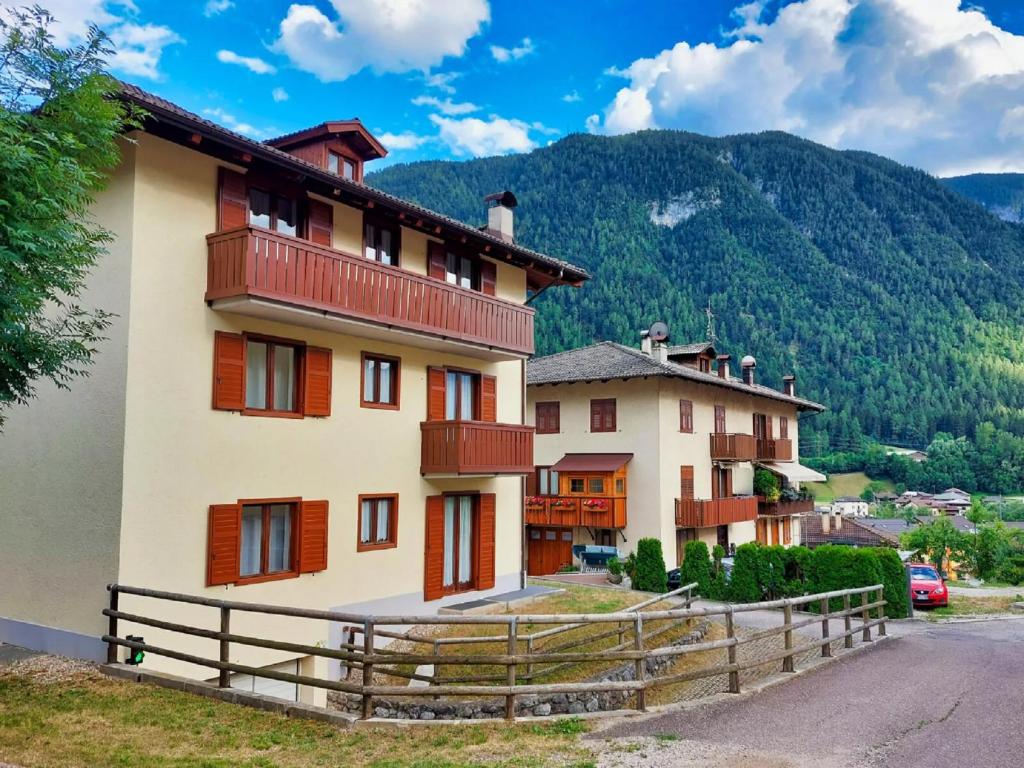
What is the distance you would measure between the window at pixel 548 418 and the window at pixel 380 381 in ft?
66.8

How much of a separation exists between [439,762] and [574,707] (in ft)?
27.3

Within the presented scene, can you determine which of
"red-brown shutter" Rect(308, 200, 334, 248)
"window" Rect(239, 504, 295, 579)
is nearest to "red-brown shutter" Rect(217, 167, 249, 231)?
"red-brown shutter" Rect(308, 200, 334, 248)

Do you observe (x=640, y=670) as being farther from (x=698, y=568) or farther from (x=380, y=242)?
(x=698, y=568)

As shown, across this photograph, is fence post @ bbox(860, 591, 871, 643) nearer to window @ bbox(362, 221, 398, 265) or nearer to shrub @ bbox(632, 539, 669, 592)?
shrub @ bbox(632, 539, 669, 592)

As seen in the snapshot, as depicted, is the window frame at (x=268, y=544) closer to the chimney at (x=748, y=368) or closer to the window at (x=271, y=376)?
the window at (x=271, y=376)

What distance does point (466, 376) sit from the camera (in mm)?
20219

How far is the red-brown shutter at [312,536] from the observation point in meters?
15.0

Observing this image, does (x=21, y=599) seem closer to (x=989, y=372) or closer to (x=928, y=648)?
(x=928, y=648)

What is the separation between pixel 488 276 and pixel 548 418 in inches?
705

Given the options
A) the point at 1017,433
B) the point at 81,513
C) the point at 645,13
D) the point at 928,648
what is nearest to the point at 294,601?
the point at 81,513

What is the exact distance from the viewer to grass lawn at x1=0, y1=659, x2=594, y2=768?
745cm

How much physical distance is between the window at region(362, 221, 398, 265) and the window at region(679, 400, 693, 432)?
21475 millimetres

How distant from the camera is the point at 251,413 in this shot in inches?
565

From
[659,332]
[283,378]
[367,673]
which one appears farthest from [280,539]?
[659,332]
